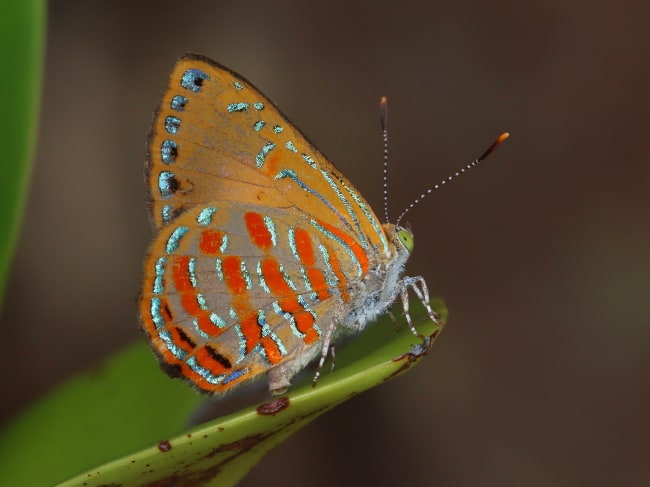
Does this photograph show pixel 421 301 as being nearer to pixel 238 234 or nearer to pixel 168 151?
pixel 238 234

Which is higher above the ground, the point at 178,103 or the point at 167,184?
the point at 178,103

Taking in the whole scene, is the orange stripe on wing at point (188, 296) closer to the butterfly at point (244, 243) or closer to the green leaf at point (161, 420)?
the butterfly at point (244, 243)

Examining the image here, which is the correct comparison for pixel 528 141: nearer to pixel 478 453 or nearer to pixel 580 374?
pixel 580 374

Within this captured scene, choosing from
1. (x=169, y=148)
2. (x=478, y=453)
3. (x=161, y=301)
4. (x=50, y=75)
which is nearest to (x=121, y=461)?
(x=161, y=301)

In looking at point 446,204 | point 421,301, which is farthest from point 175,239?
point 446,204

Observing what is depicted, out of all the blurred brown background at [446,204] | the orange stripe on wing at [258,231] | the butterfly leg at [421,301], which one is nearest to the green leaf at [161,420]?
the butterfly leg at [421,301]

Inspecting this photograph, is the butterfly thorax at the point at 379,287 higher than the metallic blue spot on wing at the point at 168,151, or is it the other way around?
the metallic blue spot on wing at the point at 168,151

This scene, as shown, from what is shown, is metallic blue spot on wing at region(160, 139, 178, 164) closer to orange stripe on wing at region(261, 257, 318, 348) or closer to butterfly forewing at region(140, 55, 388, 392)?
butterfly forewing at region(140, 55, 388, 392)
